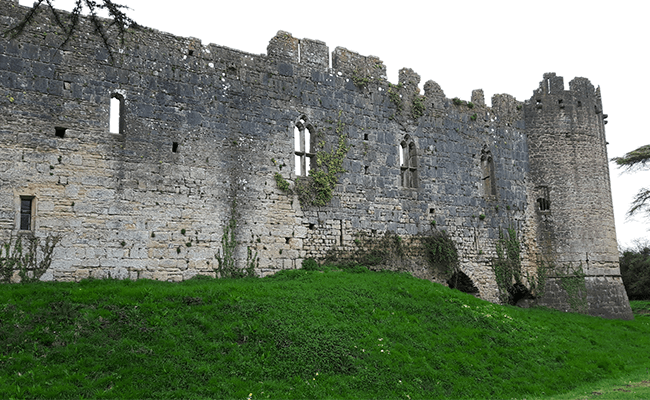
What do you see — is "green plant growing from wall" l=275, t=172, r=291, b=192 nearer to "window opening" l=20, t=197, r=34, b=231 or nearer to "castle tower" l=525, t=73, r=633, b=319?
"window opening" l=20, t=197, r=34, b=231

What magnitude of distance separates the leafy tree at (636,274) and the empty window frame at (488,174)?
552 inches

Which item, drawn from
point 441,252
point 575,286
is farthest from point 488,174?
point 575,286

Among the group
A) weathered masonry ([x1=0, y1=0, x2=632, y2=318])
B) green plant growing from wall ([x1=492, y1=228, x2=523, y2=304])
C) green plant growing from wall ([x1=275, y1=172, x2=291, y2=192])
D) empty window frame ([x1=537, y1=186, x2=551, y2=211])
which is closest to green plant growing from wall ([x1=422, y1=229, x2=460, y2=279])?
weathered masonry ([x1=0, y1=0, x2=632, y2=318])

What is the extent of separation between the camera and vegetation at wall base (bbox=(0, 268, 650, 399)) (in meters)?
9.35

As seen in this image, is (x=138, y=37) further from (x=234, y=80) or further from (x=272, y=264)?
(x=272, y=264)

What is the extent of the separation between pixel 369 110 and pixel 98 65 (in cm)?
891

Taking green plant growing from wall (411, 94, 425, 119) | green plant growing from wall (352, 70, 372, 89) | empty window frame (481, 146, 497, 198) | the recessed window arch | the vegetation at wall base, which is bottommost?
the vegetation at wall base

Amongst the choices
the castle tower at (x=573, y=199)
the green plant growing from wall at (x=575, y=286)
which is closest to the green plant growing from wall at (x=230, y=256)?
the castle tower at (x=573, y=199)

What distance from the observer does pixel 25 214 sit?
1338cm

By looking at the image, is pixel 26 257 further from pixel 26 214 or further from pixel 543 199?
pixel 543 199

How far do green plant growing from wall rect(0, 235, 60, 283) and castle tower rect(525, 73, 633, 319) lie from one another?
17.9 meters

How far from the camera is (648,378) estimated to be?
13.5 m

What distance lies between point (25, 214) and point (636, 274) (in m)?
30.4

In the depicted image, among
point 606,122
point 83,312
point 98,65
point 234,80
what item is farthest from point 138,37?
point 606,122
